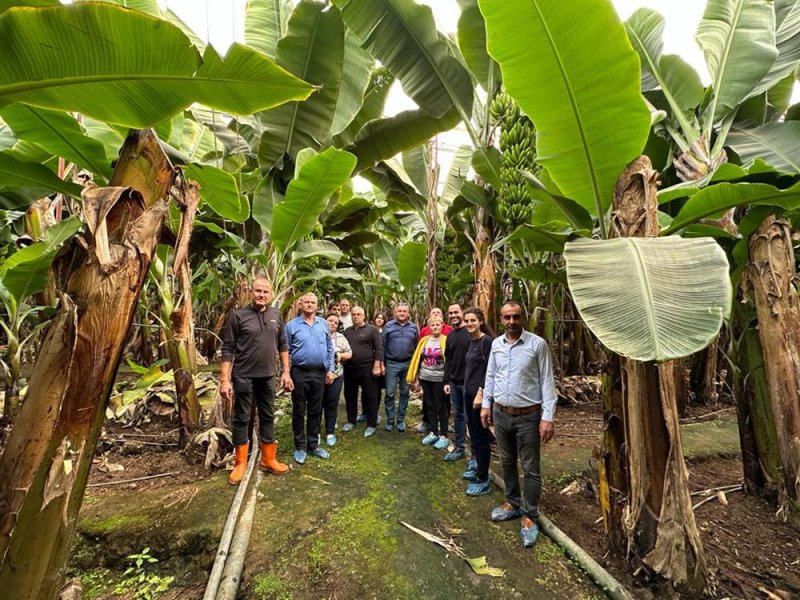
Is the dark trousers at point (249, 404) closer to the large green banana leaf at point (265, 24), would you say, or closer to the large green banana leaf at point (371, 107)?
the large green banana leaf at point (371, 107)

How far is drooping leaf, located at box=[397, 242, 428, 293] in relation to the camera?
5.67m

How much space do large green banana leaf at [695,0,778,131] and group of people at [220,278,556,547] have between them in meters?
2.36

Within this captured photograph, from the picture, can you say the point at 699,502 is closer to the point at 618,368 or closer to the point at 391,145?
the point at 618,368

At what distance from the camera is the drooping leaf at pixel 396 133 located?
4289 mm

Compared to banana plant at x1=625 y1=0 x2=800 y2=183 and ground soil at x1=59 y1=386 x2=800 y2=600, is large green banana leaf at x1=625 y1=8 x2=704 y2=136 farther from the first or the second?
ground soil at x1=59 y1=386 x2=800 y2=600

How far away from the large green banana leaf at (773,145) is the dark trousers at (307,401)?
3725mm

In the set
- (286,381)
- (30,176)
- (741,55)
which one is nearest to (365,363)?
(286,381)

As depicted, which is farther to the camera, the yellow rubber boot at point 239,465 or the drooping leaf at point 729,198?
the yellow rubber boot at point 239,465

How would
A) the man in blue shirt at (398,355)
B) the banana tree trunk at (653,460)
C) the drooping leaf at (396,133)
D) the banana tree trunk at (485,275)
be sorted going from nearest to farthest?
1. the banana tree trunk at (653,460)
2. the banana tree trunk at (485,275)
3. the drooping leaf at (396,133)
4. the man in blue shirt at (398,355)

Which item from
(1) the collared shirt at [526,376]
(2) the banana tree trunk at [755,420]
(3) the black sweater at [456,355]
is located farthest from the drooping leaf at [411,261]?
(2) the banana tree trunk at [755,420]

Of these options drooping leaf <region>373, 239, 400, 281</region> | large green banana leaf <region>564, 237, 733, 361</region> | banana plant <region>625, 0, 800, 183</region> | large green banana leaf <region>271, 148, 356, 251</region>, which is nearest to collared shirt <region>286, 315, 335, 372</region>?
large green banana leaf <region>271, 148, 356, 251</region>

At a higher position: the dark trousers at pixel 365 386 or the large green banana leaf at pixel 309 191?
the large green banana leaf at pixel 309 191

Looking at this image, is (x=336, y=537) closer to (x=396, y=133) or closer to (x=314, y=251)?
(x=314, y=251)

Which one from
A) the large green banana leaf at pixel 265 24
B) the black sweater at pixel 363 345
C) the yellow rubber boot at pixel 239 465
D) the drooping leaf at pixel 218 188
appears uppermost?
the large green banana leaf at pixel 265 24
